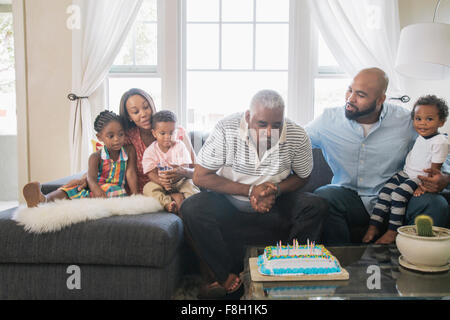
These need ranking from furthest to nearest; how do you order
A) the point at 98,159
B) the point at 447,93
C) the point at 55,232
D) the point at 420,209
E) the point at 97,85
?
the point at 97,85
the point at 447,93
the point at 98,159
the point at 420,209
the point at 55,232

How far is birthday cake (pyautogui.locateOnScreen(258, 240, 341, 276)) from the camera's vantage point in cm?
124

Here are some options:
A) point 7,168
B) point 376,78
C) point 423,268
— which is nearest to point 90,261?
point 423,268

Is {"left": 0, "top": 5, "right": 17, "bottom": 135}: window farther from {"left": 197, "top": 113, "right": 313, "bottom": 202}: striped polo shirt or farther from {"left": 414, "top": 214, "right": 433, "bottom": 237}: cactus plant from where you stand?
{"left": 414, "top": 214, "right": 433, "bottom": 237}: cactus plant

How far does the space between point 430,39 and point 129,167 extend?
1.94 metres

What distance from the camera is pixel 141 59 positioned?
122 inches

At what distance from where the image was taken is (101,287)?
1667mm

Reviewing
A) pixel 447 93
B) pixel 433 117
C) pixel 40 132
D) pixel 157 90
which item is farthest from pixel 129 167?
pixel 447 93

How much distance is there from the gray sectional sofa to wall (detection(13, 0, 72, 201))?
157 cm

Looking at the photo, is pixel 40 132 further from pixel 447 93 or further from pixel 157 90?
pixel 447 93

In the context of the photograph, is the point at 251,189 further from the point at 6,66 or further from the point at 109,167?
the point at 6,66

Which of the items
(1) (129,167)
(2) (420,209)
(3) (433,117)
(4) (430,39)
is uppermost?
(4) (430,39)

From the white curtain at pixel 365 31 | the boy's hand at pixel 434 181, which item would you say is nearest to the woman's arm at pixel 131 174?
the boy's hand at pixel 434 181

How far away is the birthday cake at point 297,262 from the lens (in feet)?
4.08

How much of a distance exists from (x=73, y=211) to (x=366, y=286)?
1.27 m
